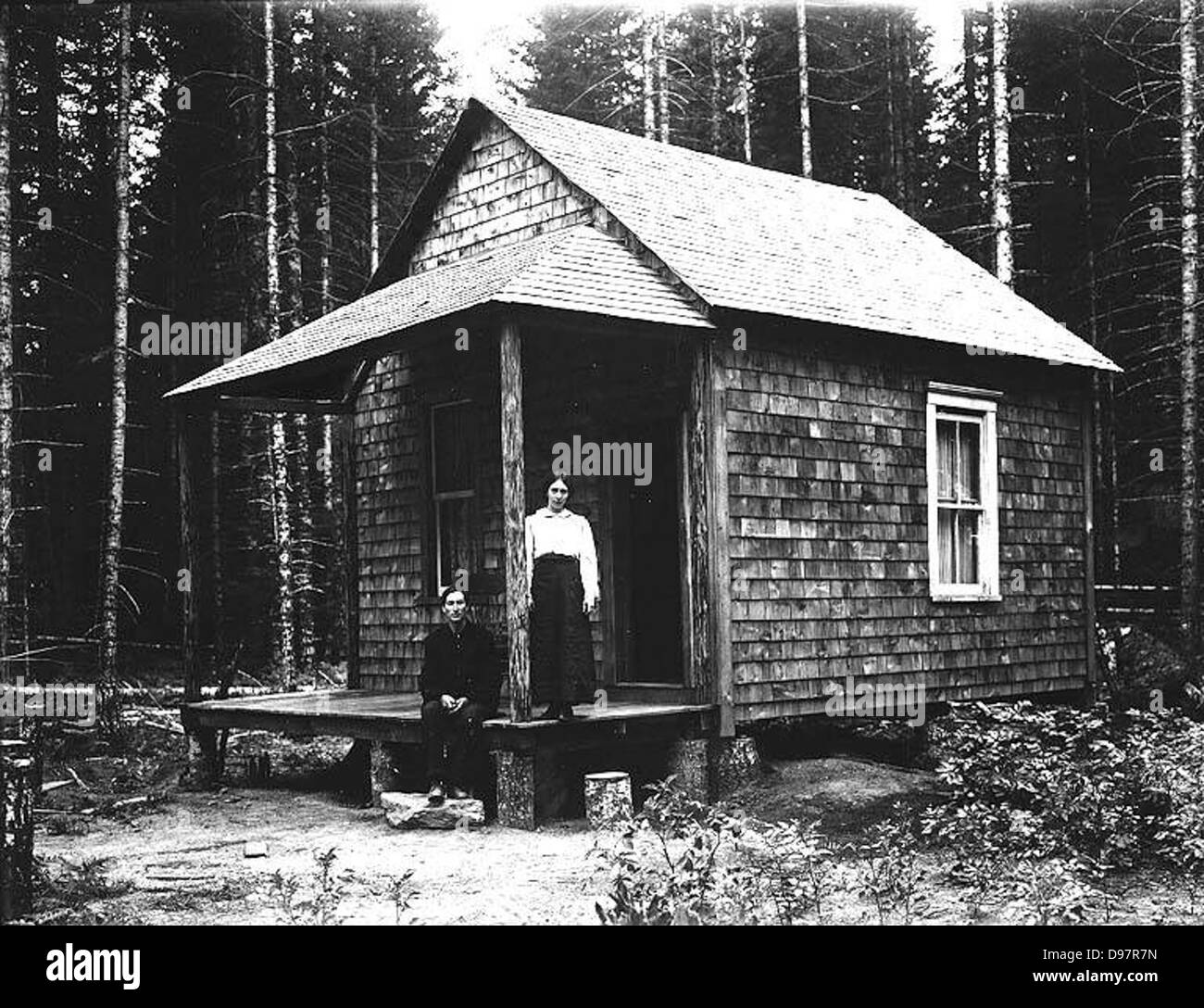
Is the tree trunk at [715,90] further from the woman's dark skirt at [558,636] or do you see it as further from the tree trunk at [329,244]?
the woman's dark skirt at [558,636]

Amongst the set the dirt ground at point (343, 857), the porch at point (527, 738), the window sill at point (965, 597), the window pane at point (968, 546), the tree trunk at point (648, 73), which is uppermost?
the tree trunk at point (648, 73)

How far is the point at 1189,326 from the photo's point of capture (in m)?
17.3

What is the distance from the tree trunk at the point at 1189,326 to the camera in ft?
56.7

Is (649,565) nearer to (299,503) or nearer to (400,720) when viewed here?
(400,720)

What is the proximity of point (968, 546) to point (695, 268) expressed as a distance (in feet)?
14.2

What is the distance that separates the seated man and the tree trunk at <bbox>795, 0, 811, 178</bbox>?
16.9 meters

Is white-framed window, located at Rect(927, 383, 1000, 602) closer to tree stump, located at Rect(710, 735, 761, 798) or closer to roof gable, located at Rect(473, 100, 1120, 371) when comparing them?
roof gable, located at Rect(473, 100, 1120, 371)

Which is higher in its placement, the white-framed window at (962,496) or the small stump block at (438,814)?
Answer: the white-framed window at (962,496)

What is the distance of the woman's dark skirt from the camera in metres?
10.3

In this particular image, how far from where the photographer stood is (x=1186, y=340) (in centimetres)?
1742

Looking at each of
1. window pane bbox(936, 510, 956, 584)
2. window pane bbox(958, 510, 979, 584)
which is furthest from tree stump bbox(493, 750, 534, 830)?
window pane bbox(958, 510, 979, 584)

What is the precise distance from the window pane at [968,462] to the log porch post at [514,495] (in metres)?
5.61

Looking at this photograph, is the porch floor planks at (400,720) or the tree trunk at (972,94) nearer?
the porch floor planks at (400,720)

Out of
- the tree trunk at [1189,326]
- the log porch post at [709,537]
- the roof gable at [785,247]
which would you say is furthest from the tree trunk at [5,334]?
the tree trunk at [1189,326]
